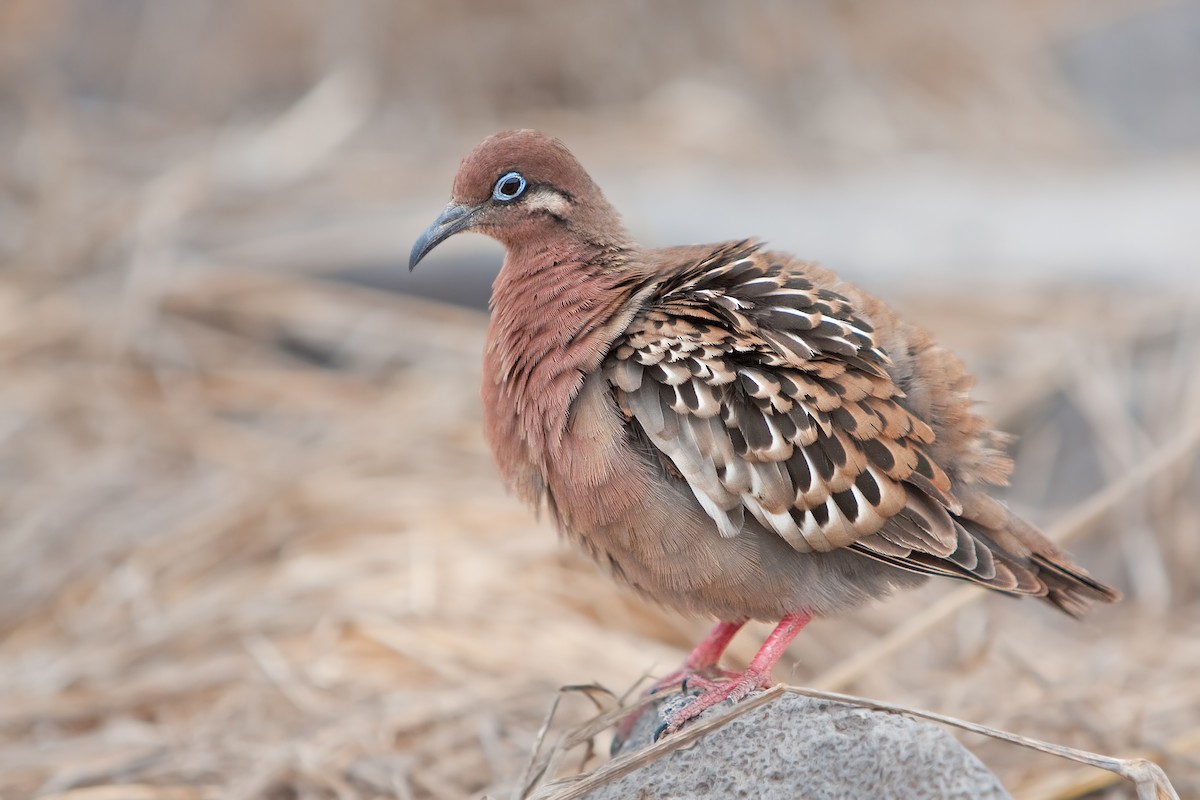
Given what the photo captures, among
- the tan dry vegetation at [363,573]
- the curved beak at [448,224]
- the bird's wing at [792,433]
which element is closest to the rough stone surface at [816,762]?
the bird's wing at [792,433]

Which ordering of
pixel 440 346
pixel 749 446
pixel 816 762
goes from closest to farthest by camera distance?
pixel 816 762 < pixel 749 446 < pixel 440 346

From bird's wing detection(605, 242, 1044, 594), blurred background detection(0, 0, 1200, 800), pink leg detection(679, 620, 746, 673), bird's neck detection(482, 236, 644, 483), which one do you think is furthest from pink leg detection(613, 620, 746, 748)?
bird's neck detection(482, 236, 644, 483)

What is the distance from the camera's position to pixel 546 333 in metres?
3.37

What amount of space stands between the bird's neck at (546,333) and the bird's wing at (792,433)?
11 centimetres

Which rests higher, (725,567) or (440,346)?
(440,346)

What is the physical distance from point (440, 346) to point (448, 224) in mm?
3160

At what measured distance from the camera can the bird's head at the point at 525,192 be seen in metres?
3.58

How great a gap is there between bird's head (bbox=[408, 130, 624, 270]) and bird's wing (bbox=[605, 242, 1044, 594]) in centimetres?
52

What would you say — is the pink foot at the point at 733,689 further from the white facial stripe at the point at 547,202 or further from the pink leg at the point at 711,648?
the white facial stripe at the point at 547,202

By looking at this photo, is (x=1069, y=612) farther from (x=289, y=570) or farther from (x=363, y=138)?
(x=363, y=138)

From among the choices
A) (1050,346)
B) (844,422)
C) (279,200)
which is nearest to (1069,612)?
(844,422)

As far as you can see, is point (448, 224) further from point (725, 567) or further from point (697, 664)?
point (697, 664)

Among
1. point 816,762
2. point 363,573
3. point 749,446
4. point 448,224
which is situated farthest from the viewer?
point 363,573

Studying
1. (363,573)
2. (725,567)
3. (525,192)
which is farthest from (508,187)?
(363,573)
